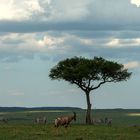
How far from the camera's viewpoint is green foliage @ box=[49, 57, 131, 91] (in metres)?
88.5

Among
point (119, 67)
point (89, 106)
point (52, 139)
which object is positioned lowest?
point (52, 139)

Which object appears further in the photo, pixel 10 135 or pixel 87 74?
pixel 87 74

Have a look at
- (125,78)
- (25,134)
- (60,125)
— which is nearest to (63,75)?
(125,78)

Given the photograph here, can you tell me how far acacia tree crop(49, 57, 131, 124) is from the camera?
8831 cm

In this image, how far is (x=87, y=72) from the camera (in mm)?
88312

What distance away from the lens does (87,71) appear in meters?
88.2

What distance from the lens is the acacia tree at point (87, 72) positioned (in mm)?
88312

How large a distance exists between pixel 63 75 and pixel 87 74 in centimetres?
369

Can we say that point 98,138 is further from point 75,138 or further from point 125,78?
point 125,78

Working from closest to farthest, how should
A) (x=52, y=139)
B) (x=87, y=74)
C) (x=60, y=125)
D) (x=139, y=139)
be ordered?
(x=52, y=139), (x=139, y=139), (x=60, y=125), (x=87, y=74)

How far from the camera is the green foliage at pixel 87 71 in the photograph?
Result: 88.5 m

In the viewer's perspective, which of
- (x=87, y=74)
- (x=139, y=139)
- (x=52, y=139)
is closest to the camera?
(x=52, y=139)

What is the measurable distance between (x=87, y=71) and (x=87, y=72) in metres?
0.16

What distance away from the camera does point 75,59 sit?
92.0 metres
